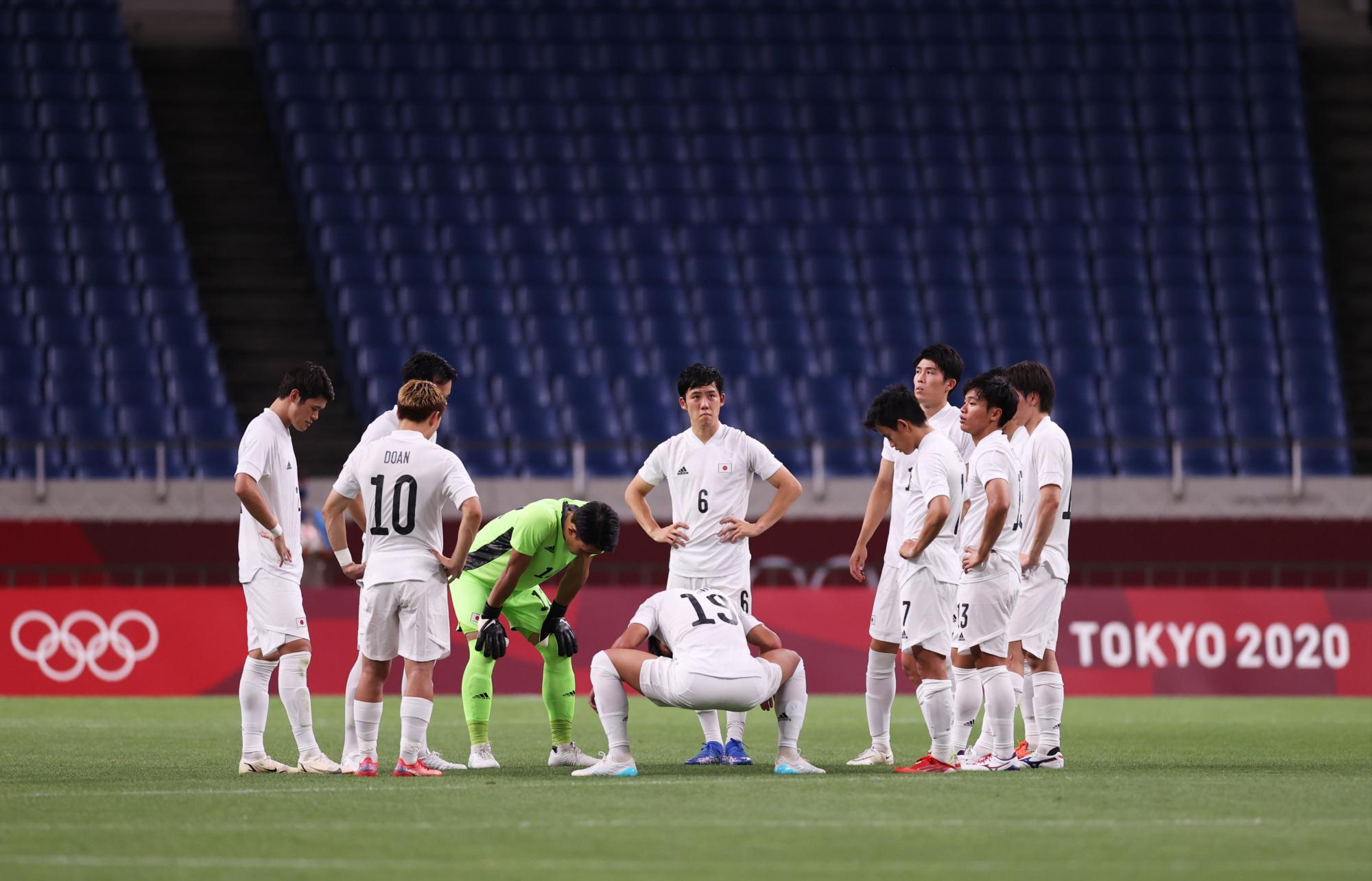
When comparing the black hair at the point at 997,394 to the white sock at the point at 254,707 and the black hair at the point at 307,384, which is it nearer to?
the black hair at the point at 307,384

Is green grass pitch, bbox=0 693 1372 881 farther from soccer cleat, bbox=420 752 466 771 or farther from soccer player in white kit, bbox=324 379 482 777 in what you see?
soccer player in white kit, bbox=324 379 482 777

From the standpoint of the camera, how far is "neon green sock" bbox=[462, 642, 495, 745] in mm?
9664

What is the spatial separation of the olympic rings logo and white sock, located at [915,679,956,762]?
404 inches

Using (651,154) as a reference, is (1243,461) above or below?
below

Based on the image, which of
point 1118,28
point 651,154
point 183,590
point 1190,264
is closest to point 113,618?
point 183,590

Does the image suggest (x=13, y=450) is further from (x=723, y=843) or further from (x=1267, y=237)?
(x=1267, y=237)

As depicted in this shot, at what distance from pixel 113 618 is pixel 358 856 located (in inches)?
466

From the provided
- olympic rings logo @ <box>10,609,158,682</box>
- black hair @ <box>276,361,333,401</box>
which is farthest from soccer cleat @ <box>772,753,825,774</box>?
olympic rings logo @ <box>10,609,158,682</box>

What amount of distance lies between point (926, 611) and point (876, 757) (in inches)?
36.0

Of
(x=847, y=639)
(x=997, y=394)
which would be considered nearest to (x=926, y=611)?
(x=997, y=394)

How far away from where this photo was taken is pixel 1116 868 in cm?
603

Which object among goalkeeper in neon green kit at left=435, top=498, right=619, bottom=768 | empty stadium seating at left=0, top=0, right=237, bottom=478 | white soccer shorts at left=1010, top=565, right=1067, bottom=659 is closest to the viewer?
goalkeeper in neon green kit at left=435, top=498, right=619, bottom=768

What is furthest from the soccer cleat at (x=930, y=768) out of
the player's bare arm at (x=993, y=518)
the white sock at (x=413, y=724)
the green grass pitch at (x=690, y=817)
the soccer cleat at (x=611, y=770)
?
the white sock at (x=413, y=724)

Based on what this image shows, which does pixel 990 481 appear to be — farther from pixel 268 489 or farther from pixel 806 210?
pixel 806 210
